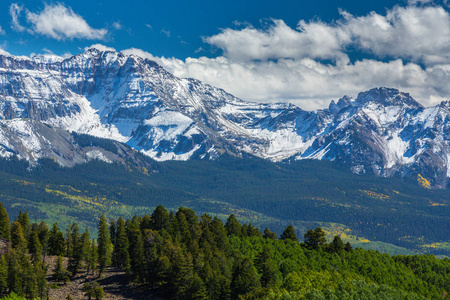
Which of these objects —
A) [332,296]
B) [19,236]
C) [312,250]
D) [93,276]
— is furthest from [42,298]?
[312,250]

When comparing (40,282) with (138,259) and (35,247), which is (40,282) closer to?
(138,259)

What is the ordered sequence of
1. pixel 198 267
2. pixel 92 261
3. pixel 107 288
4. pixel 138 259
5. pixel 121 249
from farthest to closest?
1. pixel 121 249
2. pixel 92 261
3. pixel 138 259
4. pixel 107 288
5. pixel 198 267

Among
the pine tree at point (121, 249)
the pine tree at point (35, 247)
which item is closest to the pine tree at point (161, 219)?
the pine tree at point (121, 249)

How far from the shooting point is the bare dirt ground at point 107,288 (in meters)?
153

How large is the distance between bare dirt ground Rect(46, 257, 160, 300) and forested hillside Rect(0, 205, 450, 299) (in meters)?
1.39

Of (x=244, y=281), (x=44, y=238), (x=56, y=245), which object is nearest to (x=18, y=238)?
(x=44, y=238)

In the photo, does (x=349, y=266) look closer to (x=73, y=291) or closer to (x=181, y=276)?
(x=181, y=276)

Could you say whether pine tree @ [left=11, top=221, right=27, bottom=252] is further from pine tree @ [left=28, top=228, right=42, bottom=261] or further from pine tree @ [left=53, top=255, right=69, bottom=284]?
pine tree @ [left=53, top=255, right=69, bottom=284]

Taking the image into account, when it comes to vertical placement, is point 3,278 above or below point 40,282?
above

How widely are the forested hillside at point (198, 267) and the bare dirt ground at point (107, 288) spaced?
1389mm

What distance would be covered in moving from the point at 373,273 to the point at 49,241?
10435cm

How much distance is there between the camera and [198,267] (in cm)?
→ 15062

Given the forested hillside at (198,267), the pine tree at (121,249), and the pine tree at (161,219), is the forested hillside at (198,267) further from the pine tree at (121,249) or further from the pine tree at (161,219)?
the pine tree at (161,219)

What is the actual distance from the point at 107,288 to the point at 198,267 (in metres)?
28.3
